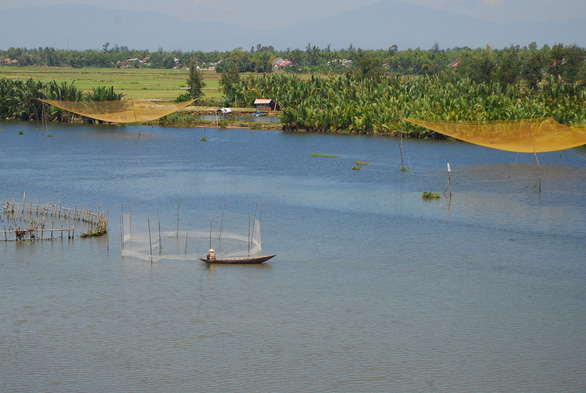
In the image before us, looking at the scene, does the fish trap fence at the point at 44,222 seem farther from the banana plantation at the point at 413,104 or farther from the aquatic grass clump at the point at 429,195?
the banana plantation at the point at 413,104

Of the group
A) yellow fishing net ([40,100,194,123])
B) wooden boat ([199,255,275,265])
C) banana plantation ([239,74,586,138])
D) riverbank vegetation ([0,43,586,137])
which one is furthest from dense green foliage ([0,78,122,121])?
wooden boat ([199,255,275,265])

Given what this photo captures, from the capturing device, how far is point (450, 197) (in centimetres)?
2875

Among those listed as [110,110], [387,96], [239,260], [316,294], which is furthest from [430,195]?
[110,110]

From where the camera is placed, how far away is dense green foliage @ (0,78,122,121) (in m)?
54.7

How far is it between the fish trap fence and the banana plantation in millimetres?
25632

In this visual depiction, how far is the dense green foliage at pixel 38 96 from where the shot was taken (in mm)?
54719

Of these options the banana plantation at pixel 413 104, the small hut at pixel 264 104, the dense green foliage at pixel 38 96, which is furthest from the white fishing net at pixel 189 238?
the small hut at pixel 264 104

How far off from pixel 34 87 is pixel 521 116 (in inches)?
1461

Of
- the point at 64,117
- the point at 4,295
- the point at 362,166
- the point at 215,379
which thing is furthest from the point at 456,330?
the point at 64,117

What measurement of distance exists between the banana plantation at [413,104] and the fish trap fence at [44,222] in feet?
84.1

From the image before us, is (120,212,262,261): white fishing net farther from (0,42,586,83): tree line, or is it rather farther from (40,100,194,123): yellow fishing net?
(0,42,586,83): tree line

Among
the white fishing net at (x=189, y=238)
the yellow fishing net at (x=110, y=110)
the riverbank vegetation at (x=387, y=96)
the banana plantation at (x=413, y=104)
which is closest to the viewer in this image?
the white fishing net at (x=189, y=238)

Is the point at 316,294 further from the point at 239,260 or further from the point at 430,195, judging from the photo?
the point at 430,195

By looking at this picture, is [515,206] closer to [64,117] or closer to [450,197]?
[450,197]
